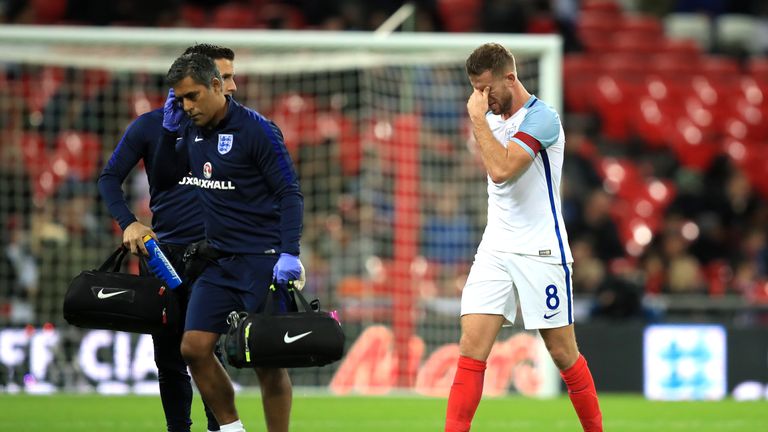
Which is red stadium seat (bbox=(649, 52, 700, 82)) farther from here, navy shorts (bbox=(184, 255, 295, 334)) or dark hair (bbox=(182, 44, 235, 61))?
navy shorts (bbox=(184, 255, 295, 334))

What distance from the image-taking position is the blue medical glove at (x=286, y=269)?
19.9ft

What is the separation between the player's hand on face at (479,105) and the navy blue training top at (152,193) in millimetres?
1440

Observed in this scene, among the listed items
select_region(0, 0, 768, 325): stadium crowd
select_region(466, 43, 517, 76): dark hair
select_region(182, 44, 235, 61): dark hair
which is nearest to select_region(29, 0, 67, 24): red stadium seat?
select_region(0, 0, 768, 325): stadium crowd

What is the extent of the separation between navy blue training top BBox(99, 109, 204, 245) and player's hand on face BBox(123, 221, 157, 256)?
0.15m

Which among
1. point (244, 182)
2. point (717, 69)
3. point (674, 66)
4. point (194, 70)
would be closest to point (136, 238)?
point (244, 182)

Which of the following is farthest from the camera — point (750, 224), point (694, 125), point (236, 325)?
point (694, 125)

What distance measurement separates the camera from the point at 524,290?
6.25 metres

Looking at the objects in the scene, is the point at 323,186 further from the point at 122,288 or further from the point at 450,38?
the point at 122,288

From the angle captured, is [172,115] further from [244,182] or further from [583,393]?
[583,393]

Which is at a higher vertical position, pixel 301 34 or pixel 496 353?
pixel 301 34

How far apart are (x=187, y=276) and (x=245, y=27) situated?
1105cm

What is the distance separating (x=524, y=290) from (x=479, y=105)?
0.86m

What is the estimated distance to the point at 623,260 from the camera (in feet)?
48.1

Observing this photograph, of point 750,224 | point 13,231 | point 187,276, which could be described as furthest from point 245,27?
point 187,276
